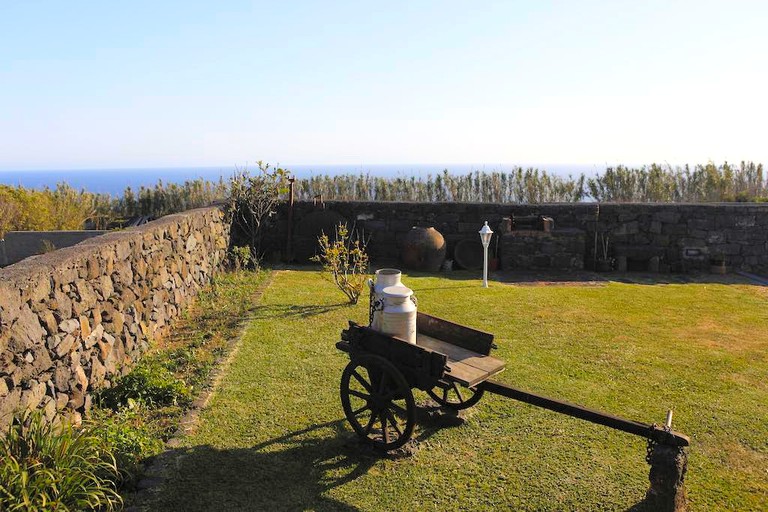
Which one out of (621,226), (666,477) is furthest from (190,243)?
(621,226)

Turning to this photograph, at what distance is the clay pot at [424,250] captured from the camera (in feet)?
39.0

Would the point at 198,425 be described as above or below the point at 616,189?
below

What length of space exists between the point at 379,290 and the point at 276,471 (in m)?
1.58

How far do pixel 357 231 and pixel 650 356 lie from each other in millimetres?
7412

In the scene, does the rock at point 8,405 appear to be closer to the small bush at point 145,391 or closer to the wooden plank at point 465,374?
the small bush at point 145,391

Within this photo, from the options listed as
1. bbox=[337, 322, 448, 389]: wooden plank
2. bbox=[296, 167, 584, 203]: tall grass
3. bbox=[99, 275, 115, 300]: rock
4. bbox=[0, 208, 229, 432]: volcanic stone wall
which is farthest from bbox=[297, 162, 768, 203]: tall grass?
bbox=[337, 322, 448, 389]: wooden plank

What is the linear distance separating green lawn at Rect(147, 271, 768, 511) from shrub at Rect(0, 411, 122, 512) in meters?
0.46

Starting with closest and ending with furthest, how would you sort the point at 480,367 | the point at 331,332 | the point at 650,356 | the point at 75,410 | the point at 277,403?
the point at 480,367 < the point at 75,410 < the point at 277,403 < the point at 650,356 < the point at 331,332

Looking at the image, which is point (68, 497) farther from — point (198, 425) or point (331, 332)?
point (331, 332)

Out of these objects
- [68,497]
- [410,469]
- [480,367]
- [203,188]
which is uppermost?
[203,188]

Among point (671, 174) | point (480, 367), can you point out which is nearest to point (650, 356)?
point (480, 367)

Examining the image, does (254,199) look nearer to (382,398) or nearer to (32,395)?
(32,395)

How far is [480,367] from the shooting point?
4301 millimetres

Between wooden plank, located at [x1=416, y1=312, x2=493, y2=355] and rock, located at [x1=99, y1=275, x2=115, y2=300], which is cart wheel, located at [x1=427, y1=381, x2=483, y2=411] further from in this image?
rock, located at [x1=99, y1=275, x2=115, y2=300]
